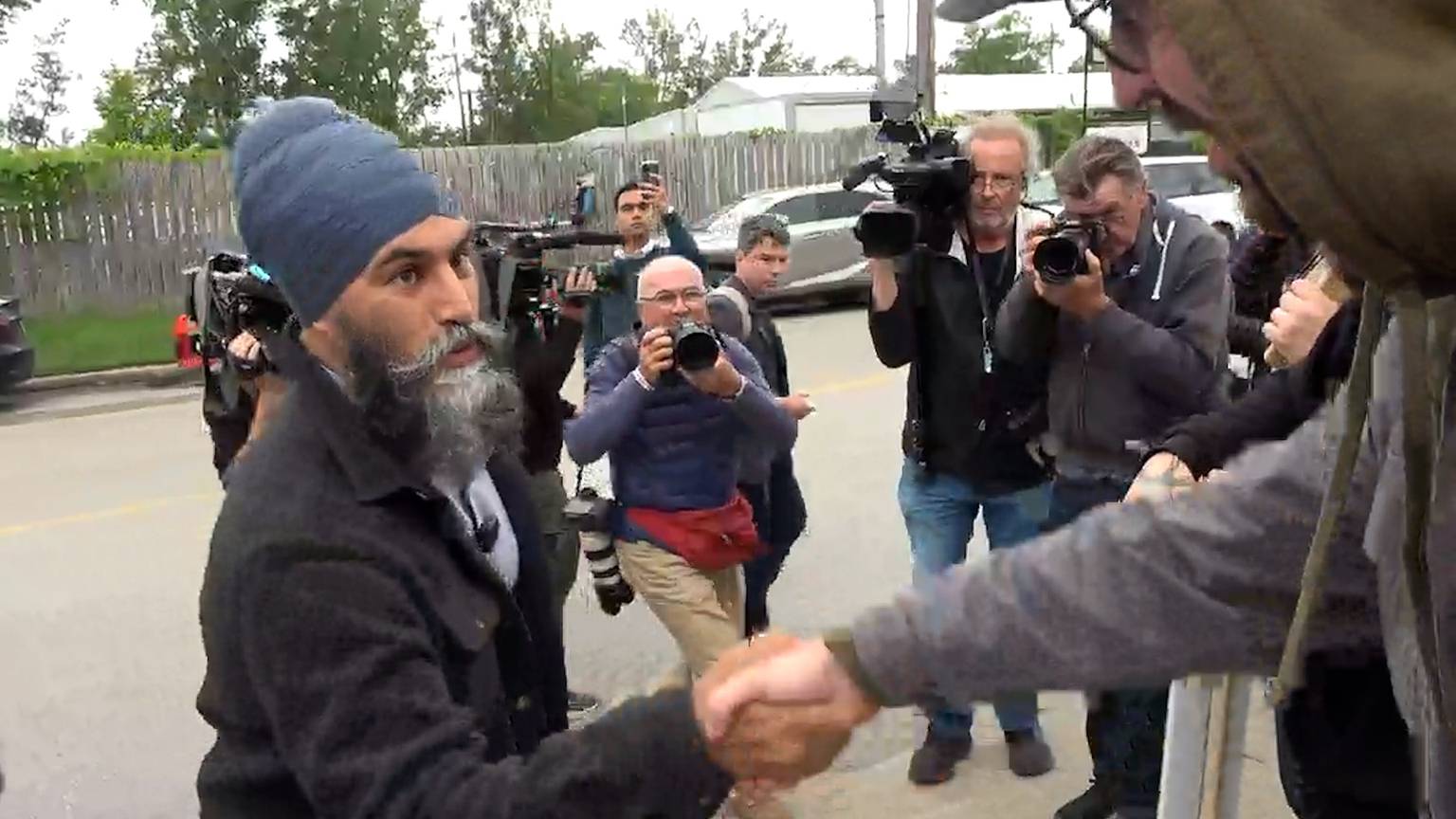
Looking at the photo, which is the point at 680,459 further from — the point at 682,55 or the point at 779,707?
the point at 682,55

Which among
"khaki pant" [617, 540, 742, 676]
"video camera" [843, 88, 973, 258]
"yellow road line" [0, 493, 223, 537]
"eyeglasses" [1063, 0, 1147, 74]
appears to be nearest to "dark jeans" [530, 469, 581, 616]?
"khaki pant" [617, 540, 742, 676]

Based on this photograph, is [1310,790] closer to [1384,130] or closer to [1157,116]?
[1157,116]

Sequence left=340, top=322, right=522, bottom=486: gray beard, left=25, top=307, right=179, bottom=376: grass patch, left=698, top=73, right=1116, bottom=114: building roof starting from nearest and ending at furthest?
left=340, top=322, right=522, bottom=486: gray beard → left=25, top=307, right=179, bottom=376: grass patch → left=698, top=73, right=1116, bottom=114: building roof

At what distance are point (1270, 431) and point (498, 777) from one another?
1.81 metres

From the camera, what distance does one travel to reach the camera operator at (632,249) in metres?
5.31

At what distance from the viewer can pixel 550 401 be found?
4.40 metres

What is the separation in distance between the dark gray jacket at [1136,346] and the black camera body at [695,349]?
2.62 feet

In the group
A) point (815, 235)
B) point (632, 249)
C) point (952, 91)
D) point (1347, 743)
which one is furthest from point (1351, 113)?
point (952, 91)

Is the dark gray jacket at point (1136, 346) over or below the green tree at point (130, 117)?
below

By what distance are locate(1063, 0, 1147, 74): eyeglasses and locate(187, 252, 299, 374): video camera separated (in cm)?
227

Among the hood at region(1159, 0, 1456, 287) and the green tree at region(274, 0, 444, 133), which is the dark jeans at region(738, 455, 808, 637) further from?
the green tree at region(274, 0, 444, 133)

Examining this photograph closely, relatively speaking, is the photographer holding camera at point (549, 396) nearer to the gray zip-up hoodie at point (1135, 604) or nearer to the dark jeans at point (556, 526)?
the dark jeans at point (556, 526)

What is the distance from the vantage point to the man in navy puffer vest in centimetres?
389

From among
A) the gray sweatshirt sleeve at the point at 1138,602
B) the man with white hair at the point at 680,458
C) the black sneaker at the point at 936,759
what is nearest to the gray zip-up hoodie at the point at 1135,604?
the gray sweatshirt sleeve at the point at 1138,602
